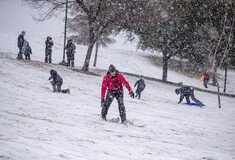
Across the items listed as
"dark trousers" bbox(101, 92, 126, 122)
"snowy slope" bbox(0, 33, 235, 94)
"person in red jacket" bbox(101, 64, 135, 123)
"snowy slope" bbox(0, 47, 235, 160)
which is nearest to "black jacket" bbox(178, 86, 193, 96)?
"snowy slope" bbox(0, 47, 235, 160)

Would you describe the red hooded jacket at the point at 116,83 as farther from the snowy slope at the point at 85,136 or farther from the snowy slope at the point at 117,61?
the snowy slope at the point at 117,61

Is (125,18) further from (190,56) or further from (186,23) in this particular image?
(190,56)

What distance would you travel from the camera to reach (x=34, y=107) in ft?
24.6

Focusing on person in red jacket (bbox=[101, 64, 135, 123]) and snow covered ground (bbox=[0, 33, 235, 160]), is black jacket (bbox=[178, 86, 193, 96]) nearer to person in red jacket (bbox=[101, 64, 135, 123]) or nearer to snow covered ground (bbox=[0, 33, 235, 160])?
snow covered ground (bbox=[0, 33, 235, 160])

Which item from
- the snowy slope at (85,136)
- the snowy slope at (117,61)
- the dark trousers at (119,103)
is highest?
the snowy slope at (117,61)

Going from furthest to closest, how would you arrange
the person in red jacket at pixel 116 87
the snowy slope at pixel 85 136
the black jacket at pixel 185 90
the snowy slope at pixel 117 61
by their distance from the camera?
the snowy slope at pixel 117 61, the black jacket at pixel 185 90, the person in red jacket at pixel 116 87, the snowy slope at pixel 85 136

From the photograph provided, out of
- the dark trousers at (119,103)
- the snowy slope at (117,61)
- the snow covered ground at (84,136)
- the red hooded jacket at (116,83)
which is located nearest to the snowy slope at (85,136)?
the snow covered ground at (84,136)

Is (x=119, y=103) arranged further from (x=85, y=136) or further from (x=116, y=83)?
(x=85, y=136)

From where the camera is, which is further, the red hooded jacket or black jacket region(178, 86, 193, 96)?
black jacket region(178, 86, 193, 96)

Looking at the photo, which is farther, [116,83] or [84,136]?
[116,83]

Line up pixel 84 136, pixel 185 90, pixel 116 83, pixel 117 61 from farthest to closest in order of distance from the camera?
pixel 117 61 < pixel 185 90 < pixel 116 83 < pixel 84 136

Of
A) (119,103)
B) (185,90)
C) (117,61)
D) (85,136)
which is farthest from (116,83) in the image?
(117,61)

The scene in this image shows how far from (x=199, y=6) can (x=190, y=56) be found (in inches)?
228

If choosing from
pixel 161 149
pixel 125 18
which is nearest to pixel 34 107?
pixel 161 149
